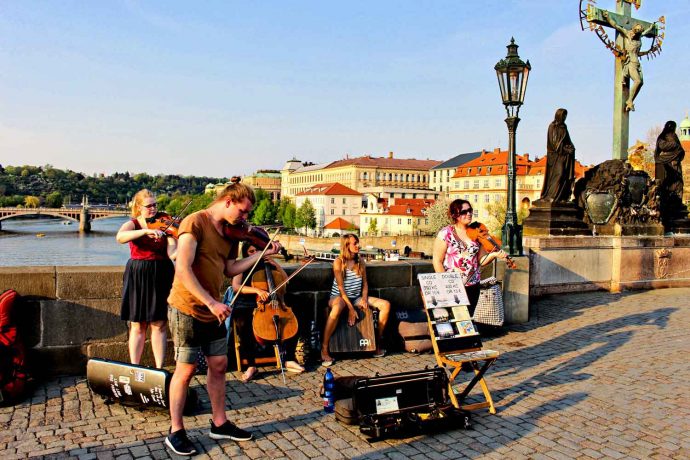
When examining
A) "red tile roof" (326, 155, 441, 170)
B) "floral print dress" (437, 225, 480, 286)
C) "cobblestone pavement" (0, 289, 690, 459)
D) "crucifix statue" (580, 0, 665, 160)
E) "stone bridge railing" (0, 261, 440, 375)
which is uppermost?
"red tile roof" (326, 155, 441, 170)

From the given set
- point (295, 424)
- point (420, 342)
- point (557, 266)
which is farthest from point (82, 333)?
point (557, 266)

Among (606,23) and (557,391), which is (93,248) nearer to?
(606,23)

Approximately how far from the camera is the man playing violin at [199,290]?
13.3 ft

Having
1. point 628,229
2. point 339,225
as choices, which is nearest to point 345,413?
point 628,229

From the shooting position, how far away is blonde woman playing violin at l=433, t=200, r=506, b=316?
6477 mm

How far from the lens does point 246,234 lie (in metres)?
4.45

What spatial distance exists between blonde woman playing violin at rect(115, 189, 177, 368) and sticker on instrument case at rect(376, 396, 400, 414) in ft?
6.88

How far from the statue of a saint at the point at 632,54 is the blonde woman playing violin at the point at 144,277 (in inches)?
570

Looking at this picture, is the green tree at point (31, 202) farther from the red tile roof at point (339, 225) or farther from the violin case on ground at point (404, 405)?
the violin case on ground at point (404, 405)

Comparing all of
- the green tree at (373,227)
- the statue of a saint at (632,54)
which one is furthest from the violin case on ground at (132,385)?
the green tree at (373,227)

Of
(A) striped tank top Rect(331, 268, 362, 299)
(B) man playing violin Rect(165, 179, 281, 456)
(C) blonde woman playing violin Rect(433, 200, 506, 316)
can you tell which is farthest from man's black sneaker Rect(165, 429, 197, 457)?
(C) blonde woman playing violin Rect(433, 200, 506, 316)

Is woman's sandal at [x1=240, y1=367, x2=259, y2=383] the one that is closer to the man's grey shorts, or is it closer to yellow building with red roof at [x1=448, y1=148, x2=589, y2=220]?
the man's grey shorts

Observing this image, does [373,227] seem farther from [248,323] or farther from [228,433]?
[228,433]

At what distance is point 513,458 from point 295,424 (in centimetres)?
167
